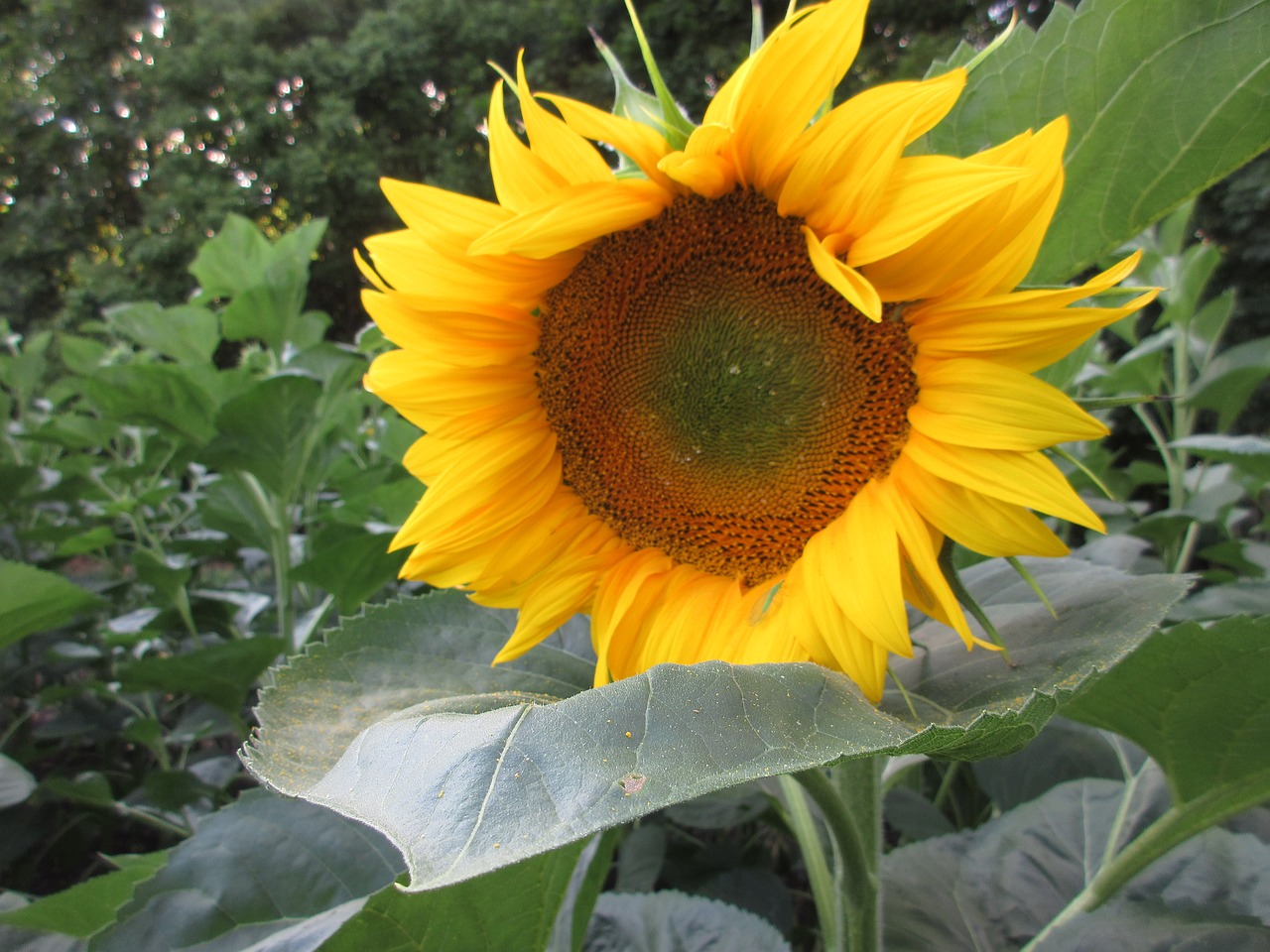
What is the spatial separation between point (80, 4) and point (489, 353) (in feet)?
73.4

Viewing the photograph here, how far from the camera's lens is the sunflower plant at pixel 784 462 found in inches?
20.2

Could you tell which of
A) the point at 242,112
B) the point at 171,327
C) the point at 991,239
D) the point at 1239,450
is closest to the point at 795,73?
the point at 991,239

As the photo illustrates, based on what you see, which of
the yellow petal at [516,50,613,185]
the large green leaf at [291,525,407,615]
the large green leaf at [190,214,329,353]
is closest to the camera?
the yellow petal at [516,50,613,185]

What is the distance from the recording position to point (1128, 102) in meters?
0.68

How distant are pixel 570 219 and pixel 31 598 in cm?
99

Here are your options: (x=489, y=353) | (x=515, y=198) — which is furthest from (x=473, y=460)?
(x=515, y=198)

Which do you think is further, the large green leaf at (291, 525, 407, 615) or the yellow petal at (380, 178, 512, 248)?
the large green leaf at (291, 525, 407, 615)

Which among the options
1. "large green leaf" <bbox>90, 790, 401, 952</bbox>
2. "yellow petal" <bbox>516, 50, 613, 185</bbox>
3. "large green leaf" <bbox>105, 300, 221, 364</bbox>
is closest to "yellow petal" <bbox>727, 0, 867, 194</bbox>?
"yellow petal" <bbox>516, 50, 613, 185</bbox>

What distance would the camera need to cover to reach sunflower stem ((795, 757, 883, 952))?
28.7 inches

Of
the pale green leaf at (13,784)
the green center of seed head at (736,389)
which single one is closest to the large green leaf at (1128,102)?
the green center of seed head at (736,389)

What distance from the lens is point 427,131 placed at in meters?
15.9

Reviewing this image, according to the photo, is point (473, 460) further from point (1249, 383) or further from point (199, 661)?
point (1249, 383)

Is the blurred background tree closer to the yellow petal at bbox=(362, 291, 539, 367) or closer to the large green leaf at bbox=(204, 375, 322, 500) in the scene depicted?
the large green leaf at bbox=(204, 375, 322, 500)

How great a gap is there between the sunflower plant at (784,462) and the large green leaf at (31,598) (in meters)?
0.63
